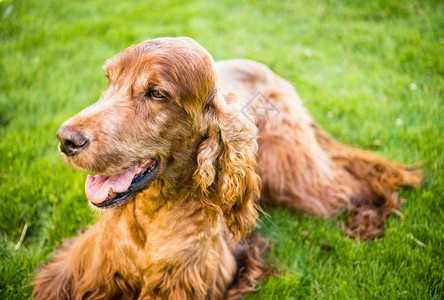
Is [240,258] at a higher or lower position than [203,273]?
lower

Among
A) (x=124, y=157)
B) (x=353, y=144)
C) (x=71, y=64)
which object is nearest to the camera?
(x=124, y=157)

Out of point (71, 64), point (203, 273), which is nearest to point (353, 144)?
point (203, 273)

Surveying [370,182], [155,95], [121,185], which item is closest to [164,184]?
[121,185]

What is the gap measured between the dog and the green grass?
0.25 meters

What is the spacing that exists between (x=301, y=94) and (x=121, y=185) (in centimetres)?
319

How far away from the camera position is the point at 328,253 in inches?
116

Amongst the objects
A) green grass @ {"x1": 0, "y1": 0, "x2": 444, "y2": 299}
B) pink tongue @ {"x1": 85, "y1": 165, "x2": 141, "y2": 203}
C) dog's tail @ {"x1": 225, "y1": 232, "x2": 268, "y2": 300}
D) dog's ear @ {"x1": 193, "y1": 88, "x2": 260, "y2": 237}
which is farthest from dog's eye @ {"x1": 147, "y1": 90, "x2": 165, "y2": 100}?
green grass @ {"x1": 0, "y1": 0, "x2": 444, "y2": 299}

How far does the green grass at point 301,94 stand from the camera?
109 inches

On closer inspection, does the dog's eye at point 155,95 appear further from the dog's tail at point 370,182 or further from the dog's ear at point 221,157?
the dog's tail at point 370,182

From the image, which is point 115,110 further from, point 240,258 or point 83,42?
point 83,42

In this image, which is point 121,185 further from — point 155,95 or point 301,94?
point 301,94

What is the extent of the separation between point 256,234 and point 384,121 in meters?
2.17

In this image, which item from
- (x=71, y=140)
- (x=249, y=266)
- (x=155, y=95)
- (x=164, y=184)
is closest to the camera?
(x=71, y=140)

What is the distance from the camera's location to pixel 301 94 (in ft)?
15.5
